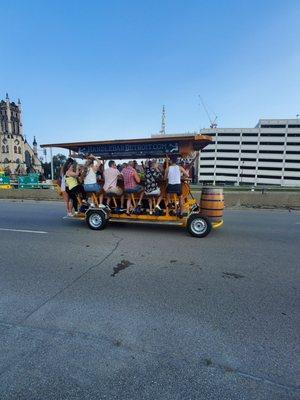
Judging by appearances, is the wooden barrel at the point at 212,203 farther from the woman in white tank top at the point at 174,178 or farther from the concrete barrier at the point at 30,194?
the concrete barrier at the point at 30,194

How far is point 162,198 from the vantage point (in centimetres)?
727

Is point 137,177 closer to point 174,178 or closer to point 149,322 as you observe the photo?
point 174,178

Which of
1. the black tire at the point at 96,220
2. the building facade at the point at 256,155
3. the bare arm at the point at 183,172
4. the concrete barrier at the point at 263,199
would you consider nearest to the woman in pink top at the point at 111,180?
the black tire at the point at 96,220

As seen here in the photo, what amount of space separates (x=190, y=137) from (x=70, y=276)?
14.5 ft

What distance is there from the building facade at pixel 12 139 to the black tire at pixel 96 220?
89762mm

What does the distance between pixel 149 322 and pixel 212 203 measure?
4.42 meters

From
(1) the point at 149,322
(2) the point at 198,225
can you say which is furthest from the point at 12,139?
(1) the point at 149,322

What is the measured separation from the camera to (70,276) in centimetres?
419

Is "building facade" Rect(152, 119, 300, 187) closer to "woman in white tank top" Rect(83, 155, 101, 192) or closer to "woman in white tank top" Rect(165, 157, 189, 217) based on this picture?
"woman in white tank top" Rect(83, 155, 101, 192)

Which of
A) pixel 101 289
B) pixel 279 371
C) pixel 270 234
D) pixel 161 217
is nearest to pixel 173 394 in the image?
pixel 279 371

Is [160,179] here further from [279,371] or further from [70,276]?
[279,371]

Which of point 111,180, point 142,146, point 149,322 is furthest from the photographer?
point 111,180

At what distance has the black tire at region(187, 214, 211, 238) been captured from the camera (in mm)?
6672

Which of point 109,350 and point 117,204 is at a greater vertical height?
point 117,204
